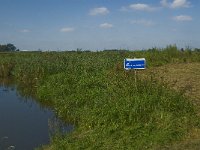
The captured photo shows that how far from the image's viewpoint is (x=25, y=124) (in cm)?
1238

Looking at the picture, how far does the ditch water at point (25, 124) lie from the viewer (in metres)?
9.87

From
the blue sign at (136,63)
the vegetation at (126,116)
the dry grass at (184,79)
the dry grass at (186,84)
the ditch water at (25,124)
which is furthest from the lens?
the dry grass at (184,79)

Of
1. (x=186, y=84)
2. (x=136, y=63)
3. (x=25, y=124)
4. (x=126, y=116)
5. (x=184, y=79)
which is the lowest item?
(x=25, y=124)

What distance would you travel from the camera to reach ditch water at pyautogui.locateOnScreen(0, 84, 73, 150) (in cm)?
987

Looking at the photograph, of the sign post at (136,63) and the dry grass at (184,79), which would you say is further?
the dry grass at (184,79)

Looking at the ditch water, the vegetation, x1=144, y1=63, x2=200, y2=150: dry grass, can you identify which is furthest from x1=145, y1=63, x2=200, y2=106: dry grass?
the ditch water

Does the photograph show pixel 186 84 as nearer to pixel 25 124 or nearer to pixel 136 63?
pixel 136 63

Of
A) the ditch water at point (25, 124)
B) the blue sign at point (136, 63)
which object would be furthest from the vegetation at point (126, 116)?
the blue sign at point (136, 63)

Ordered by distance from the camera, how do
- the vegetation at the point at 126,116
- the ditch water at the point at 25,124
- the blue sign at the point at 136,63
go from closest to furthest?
the vegetation at the point at 126,116
the blue sign at the point at 136,63
the ditch water at the point at 25,124

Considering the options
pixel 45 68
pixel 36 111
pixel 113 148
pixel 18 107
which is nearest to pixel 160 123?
pixel 113 148

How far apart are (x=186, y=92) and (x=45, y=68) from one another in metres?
13.0

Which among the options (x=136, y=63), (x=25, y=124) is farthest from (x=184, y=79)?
(x=25, y=124)

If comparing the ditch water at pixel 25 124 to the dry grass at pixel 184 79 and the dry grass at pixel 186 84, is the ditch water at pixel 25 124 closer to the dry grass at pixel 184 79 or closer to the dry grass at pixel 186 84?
the dry grass at pixel 186 84

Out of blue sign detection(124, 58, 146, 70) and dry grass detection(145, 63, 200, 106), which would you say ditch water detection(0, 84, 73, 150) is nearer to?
blue sign detection(124, 58, 146, 70)
